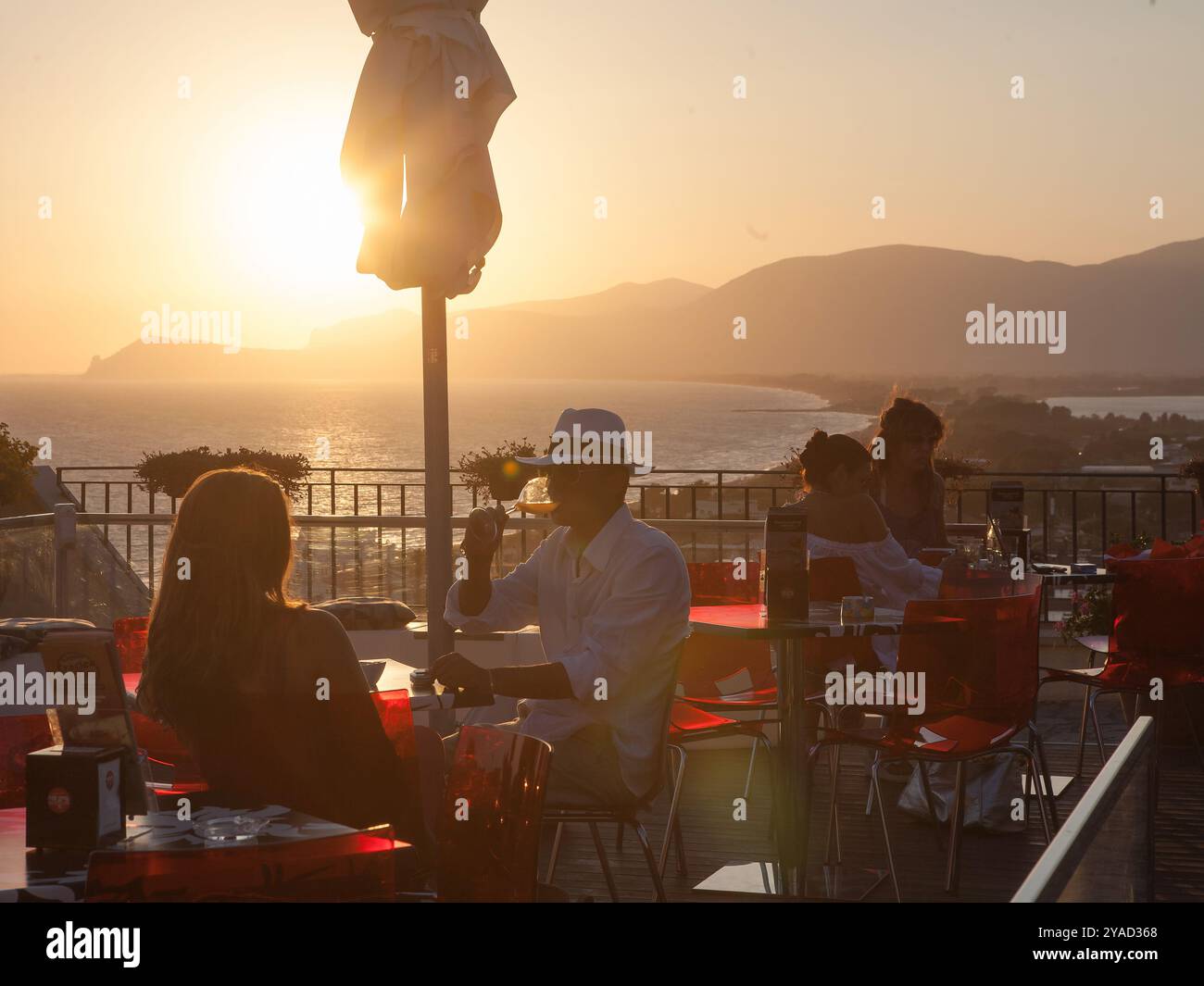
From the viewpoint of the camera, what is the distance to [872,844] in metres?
4.55

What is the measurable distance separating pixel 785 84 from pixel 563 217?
6.18 feet

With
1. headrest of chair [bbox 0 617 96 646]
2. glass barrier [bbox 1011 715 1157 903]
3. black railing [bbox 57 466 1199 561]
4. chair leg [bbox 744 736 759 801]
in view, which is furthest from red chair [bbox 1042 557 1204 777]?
glass barrier [bbox 1011 715 1157 903]

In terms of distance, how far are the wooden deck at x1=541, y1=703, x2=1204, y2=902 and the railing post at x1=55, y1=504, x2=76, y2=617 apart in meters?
2.74

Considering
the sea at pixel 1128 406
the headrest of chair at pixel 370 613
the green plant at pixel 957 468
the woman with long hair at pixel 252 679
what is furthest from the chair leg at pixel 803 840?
the sea at pixel 1128 406

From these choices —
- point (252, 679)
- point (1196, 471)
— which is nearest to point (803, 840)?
point (252, 679)

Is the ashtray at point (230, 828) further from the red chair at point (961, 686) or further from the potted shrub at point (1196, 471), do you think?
the potted shrub at point (1196, 471)

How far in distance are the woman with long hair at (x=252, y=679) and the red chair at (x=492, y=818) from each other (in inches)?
15.2

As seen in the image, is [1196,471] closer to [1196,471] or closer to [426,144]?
[1196,471]

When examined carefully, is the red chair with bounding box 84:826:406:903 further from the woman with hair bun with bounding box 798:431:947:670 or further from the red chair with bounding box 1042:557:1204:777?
the red chair with bounding box 1042:557:1204:777

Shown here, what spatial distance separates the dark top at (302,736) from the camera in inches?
94.6

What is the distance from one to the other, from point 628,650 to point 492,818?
3.73 ft

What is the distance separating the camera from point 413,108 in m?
3.82
